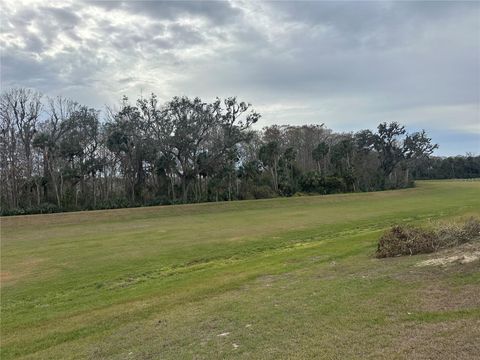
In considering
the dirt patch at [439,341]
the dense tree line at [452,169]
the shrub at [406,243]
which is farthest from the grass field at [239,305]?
the dense tree line at [452,169]

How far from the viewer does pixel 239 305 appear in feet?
27.1

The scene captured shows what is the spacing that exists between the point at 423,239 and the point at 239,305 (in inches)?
238

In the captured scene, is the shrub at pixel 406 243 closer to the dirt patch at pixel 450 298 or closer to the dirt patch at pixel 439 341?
the dirt patch at pixel 450 298

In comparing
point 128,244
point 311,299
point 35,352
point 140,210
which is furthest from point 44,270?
point 140,210

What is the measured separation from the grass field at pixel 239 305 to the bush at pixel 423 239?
65cm

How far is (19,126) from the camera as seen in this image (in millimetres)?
53000

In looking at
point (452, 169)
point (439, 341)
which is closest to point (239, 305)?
point (439, 341)

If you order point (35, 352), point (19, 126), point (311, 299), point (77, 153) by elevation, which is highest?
point (19, 126)

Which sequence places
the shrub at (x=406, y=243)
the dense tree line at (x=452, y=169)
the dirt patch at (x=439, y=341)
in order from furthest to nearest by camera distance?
the dense tree line at (x=452, y=169)
the shrub at (x=406, y=243)
the dirt patch at (x=439, y=341)

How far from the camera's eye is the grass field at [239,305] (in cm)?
570

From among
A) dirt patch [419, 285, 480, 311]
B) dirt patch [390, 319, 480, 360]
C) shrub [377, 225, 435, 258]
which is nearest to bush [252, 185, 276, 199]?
shrub [377, 225, 435, 258]

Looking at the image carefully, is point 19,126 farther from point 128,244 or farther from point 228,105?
point 128,244

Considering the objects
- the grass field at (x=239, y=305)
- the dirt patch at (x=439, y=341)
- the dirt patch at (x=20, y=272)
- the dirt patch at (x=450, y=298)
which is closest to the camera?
the dirt patch at (x=439, y=341)

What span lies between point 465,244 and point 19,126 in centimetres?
5370
